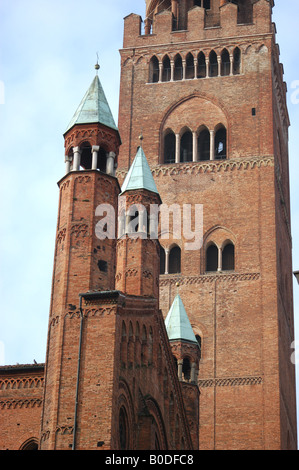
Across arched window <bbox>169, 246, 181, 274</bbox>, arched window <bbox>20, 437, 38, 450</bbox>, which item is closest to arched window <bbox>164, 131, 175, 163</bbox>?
arched window <bbox>169, 246, 181, 274</bbox>

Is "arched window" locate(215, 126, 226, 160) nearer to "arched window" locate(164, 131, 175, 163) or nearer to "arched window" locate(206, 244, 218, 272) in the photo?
"arched window" locate(164, 131, 175, 163)

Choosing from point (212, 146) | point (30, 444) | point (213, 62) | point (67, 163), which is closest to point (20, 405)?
point (30, 444)

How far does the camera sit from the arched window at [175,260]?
145 ft

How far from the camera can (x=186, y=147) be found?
46969mm

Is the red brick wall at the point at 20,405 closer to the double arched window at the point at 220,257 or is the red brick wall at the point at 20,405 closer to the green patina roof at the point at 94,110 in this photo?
the green patina roof at the point at 94,110

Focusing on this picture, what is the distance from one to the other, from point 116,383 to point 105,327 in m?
1.21

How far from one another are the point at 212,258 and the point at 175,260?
4.88 feet

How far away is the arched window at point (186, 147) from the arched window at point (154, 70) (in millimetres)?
2982

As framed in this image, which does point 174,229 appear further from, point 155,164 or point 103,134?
point 103,134

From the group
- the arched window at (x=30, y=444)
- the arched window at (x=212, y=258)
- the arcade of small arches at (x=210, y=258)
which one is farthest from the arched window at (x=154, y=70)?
the arched window at (x=30, y=444)

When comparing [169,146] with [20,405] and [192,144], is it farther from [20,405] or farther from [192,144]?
[20,405]

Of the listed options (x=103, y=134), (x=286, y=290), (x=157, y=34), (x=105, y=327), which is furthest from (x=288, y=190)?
(x=105, y=327)

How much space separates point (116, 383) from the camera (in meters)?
22.3

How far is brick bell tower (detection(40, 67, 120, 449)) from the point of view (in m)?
22.3
